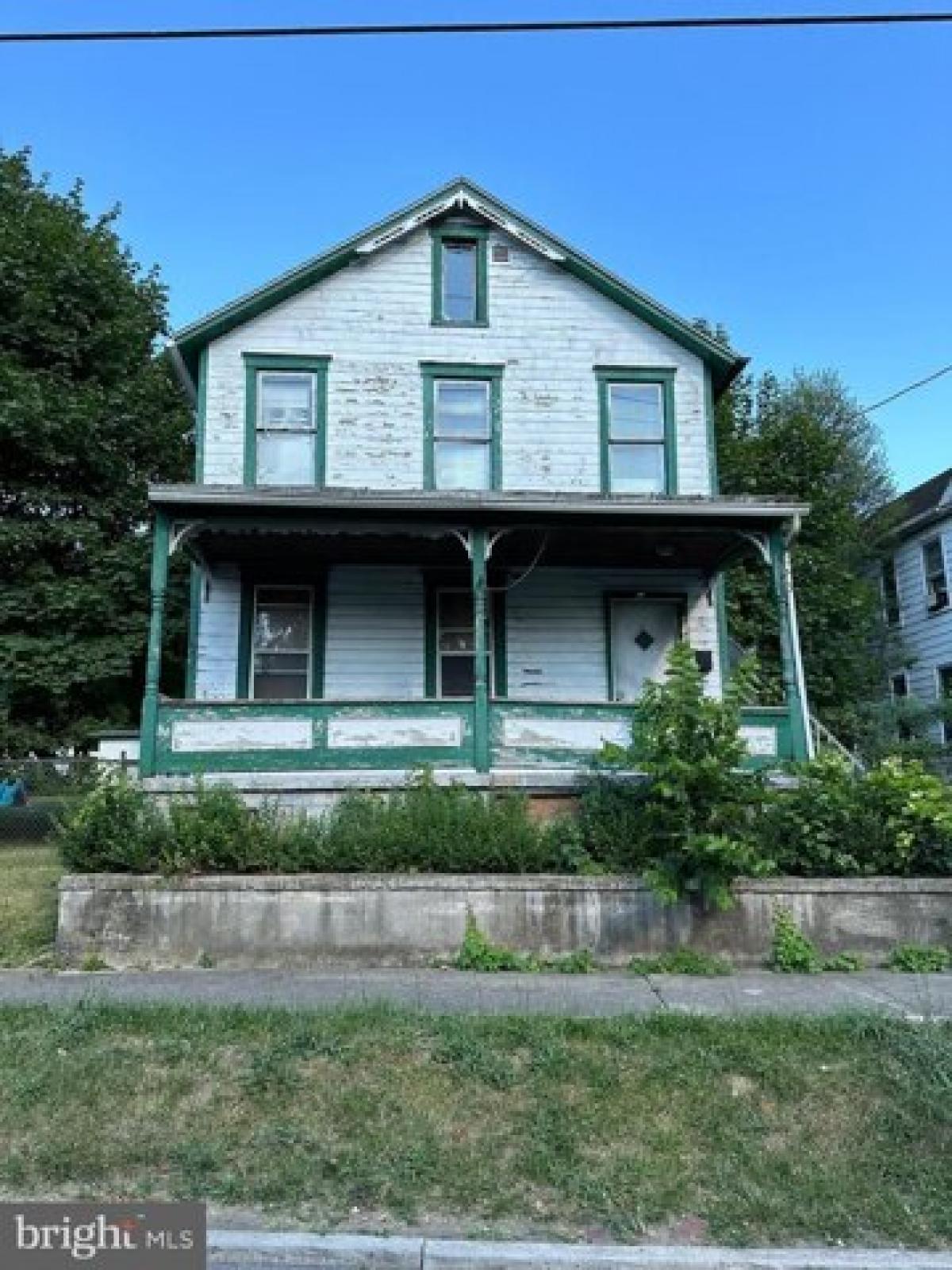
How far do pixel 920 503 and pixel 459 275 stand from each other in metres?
15.2

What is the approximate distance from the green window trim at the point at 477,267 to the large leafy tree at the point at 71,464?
6.57 meters

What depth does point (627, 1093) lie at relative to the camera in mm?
5004

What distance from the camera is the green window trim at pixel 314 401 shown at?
45.6 feet

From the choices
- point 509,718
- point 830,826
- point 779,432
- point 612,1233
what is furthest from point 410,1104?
point 779,432

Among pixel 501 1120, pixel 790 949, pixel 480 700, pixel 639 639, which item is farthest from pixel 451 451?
pixel 501 1120

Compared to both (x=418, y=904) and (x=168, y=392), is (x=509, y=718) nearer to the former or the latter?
(x=418, y=904)

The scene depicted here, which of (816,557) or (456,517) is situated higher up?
(816,557)

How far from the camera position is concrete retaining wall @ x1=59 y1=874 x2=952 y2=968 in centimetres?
841

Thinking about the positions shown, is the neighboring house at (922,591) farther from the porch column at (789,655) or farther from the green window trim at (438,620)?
the green window trim at (438,620)

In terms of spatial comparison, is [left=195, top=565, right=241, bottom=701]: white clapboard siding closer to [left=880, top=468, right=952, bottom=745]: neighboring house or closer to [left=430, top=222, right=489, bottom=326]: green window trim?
[left=430, top=222, right=489, bottom=326]: green window trim

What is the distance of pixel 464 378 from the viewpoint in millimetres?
14508

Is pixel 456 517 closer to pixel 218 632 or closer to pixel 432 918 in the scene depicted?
pixel 218 632

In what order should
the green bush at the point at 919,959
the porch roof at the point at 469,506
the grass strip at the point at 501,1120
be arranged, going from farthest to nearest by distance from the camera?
the porch roof at the point at 469,506 < the green bush at the point at 919,959 < the grass strip at the point at 501,1120
